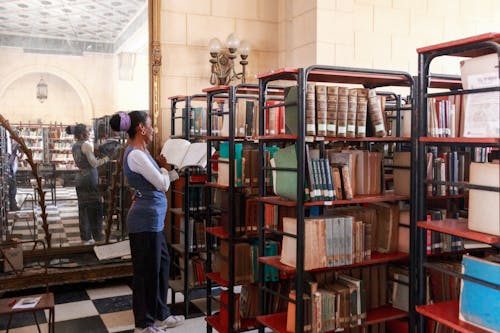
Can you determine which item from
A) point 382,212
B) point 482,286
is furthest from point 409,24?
point 482,286

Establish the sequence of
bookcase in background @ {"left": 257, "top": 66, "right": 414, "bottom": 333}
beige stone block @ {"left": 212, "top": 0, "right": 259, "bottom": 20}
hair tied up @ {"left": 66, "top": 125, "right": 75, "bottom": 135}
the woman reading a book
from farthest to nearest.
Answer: beige stone block @ {"left": 212, "top": 0, "right": 259, "bottom": 20} → hair tied up @ {"left": 66, "top": 125, "right": 75, "bottom": 135} → the woman reading a book → bookcase in background @ {"left": 257, "top": 66, "right": 414, "bottom": 333}

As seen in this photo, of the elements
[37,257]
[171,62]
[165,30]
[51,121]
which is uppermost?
[165,30]

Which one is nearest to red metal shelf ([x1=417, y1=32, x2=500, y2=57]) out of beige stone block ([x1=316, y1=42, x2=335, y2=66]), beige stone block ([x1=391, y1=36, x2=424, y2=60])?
beige stone block ([x1=316, y1=42, x2=335, y2=66])

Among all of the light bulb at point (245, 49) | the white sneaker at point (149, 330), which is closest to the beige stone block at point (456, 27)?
the light bulb at point (245, 49)

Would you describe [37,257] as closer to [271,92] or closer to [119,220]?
[119,220]

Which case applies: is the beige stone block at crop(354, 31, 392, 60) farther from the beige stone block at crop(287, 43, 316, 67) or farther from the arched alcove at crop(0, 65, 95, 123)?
the arched alcove at crop(0, 65, 95, 123)

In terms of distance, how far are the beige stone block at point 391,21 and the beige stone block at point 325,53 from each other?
0.76 meters

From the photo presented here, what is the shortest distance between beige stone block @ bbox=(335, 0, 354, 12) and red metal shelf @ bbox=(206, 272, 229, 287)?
342cm

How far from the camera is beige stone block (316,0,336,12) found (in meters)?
5.76

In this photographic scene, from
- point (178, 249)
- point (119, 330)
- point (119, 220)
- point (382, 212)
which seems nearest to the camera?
point (382, 212)

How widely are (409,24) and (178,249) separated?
4.02 m

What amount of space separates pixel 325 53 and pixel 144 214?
3085 millimetres

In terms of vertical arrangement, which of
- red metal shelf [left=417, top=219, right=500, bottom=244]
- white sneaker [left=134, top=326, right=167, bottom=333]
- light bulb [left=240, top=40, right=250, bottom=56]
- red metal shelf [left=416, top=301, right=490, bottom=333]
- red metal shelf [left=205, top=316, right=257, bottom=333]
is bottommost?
white sneaker [left=134, top=326, right=167, bottom=333]

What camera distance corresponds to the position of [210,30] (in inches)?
238
